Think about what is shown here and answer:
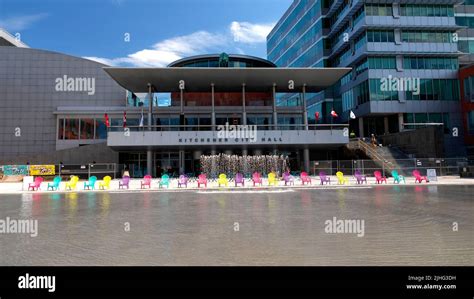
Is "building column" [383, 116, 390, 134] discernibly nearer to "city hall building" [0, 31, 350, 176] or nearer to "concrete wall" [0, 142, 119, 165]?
"city hall building" [0, 31, 350, 176]

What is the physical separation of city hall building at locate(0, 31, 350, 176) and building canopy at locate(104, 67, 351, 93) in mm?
131

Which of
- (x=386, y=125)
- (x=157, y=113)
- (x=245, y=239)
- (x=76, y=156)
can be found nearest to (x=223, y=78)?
(x=157, y=113)

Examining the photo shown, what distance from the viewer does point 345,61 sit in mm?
57562

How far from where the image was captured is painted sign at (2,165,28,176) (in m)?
38.2

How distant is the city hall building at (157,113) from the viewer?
38.2m

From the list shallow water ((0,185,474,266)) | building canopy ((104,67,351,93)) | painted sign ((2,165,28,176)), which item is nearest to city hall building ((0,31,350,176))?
building canopy ((104,67,351,93))

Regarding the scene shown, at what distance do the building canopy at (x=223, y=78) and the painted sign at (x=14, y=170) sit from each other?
1598 centimetres

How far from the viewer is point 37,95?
54.9 meters

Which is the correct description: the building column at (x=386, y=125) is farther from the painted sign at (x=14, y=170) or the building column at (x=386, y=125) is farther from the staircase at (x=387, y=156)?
the painted sign at (x=14, y=170)

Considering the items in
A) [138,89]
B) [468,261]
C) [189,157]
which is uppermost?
[138,89]

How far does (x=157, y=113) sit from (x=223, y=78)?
39.4 ft

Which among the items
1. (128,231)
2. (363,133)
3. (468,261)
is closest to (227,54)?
(363,133)
